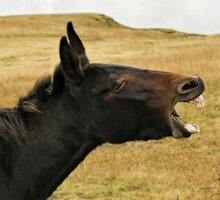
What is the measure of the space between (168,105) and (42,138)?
3.63 feet

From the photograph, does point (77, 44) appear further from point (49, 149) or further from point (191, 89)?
point (191, 89)

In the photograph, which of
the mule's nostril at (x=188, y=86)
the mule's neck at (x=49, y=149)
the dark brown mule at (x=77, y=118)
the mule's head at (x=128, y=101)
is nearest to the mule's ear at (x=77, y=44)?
the dark brown mule at (x=77, y=118)

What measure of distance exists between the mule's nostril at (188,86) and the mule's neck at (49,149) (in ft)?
2.83

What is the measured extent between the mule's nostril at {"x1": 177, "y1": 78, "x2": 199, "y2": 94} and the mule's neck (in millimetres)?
864

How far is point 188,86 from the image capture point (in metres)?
4.70

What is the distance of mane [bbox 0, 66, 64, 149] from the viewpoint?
4711mm

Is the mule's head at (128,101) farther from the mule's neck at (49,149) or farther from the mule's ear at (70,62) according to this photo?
the mule's neck at (49,149)

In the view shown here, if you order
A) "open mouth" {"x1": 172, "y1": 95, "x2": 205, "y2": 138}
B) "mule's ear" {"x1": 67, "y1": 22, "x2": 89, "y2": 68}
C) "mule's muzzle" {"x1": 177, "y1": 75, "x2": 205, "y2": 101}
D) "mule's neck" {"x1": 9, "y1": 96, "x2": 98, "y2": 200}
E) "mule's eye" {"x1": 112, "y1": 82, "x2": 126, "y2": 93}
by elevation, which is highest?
"mule's ear" {"x1": 67, "y1": 22, "x2": 89, "y2": 68}

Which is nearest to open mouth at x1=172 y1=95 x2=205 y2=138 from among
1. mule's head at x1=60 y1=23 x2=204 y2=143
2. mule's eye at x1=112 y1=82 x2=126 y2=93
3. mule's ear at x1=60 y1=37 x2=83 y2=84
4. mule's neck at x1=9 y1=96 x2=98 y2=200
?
mule's head at x1=60 y1=23 x2=204 y2=143

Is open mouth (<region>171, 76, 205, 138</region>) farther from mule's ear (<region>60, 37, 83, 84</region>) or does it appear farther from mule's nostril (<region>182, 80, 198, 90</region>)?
mule's ear (<region>60, 37, 83, 84</region>)

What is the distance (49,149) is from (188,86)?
1.28m

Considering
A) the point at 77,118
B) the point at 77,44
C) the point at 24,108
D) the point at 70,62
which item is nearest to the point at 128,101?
the point at 77,118

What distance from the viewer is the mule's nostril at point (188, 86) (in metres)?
4.64

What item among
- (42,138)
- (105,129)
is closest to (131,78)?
(105,129)
